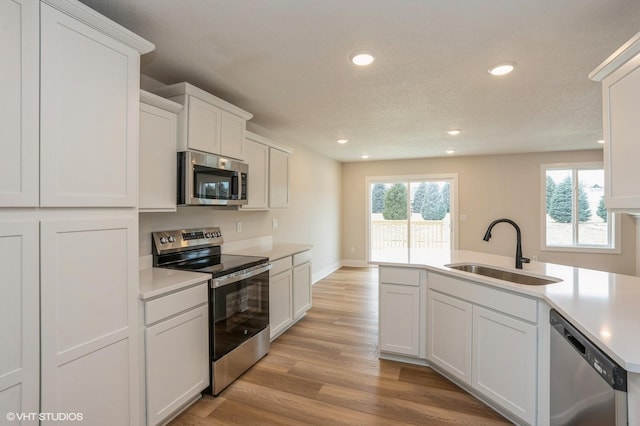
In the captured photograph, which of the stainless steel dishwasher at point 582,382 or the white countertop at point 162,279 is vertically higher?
the white countertop at point 162,279

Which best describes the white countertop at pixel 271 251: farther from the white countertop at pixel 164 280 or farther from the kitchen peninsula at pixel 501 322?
the kitchen peninsula at pixel 501 322

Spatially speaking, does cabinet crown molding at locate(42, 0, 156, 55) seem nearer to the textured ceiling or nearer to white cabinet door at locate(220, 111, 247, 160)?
the textured ceiling

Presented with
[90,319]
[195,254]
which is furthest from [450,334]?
[90,319]

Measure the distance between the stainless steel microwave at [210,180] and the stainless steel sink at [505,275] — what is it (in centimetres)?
203

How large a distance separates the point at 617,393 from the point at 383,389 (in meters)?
1.61

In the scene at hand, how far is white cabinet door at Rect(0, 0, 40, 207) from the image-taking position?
1229mm

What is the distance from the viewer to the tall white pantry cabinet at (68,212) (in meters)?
1.26

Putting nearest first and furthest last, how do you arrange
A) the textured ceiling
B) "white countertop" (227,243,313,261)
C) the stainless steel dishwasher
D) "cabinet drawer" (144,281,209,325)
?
1. the stainless steel dishwasher
2. the textured ceiling
3. "cabinet drawer" (144,281,209,325)
4. "white countertop" (227,243,313,261)

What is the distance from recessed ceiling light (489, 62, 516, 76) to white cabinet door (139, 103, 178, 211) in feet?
7.86

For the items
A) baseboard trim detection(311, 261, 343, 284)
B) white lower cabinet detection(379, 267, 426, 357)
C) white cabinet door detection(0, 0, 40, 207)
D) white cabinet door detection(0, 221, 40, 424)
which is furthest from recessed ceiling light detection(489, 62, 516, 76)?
baseboard trim detection(311, 261, 343, 284)

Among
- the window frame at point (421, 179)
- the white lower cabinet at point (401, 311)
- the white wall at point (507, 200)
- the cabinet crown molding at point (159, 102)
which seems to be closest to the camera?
the cabinet crown molding at point (159, 102)

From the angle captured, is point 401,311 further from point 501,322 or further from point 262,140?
point 262,140

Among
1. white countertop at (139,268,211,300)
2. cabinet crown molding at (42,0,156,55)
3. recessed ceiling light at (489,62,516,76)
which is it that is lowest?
white countertop at (139,268,211,300)

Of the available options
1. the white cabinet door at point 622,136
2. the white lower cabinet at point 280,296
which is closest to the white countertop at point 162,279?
the white lower cabinet at point 280,296
